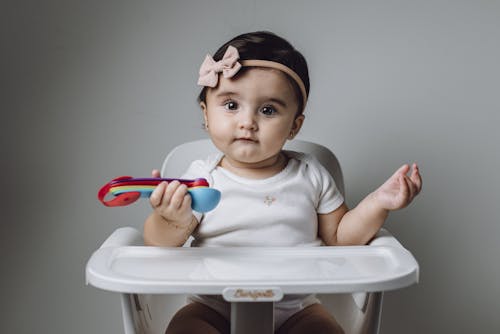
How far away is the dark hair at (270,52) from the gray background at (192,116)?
45 cm

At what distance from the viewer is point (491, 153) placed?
1.77 m

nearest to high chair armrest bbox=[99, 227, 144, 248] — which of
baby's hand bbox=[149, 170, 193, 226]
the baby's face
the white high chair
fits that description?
the white high chair

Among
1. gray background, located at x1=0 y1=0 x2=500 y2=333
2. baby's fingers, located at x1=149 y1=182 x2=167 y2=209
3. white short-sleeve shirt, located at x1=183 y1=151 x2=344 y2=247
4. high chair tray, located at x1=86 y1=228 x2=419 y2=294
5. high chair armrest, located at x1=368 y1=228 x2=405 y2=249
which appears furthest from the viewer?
gray background, located at x1=0 y1=0 x2=500 y2=333

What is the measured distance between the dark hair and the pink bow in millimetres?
22

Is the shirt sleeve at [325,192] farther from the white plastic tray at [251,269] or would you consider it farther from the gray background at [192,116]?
the gray background at [192,116]

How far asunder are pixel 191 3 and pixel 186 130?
1.05ft

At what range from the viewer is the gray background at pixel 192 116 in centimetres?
172

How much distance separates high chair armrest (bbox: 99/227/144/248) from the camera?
3.63 ft

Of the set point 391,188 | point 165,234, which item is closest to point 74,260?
point 165,234

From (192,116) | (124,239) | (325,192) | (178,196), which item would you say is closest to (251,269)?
(178,196)

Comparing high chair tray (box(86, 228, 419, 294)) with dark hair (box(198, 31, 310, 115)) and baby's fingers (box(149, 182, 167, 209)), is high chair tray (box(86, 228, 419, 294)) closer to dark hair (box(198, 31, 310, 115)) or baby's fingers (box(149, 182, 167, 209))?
baby's fingers (box(149, 182, 167, 209))

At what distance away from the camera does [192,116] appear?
176 cm

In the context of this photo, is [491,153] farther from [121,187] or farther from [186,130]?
[121,187]

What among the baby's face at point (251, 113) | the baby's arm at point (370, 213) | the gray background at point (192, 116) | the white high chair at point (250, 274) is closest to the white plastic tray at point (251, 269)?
the white high chair at point (250, 274)
